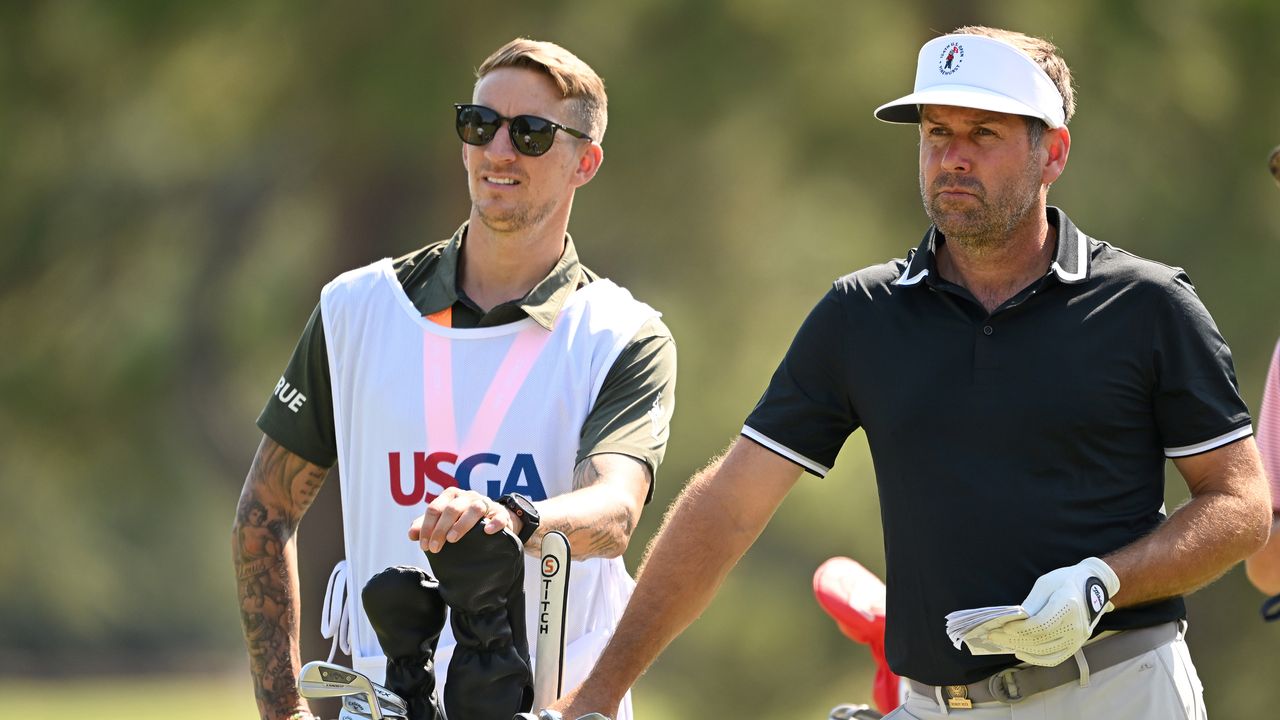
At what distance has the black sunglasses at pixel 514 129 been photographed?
4.20 m

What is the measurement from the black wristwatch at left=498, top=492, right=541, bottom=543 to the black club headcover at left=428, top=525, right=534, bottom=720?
0.39ft

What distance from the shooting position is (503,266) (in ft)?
13.9

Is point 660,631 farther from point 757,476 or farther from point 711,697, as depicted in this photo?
point 711,697

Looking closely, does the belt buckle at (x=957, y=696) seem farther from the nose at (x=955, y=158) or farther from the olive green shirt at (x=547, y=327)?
the nose at (x=955, y=158)

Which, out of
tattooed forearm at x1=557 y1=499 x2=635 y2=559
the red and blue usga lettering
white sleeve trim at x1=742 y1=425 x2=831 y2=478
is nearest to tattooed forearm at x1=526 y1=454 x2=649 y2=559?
tattooed forearm at x1=557 y1=499 x2=635 y2=559

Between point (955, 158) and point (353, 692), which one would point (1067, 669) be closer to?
point (955, 158)

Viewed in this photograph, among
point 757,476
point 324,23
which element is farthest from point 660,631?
point 324,23

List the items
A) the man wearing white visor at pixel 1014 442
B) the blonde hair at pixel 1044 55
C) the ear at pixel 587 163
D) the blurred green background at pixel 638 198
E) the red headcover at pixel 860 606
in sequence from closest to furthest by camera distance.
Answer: the man wearing white visor at pixel 1014 442 < the blonde hair at pixel 1044 55 < the ear at pixel 587 163 < the red headcover at pixel 860 606 < the blurred green background at pixel 638 198

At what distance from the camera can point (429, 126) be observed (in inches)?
345

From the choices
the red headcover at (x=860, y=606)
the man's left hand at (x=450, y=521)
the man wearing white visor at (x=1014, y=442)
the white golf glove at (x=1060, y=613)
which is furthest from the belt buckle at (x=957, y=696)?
the red headcover at (x=860, y=606)

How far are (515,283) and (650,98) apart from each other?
15.9ft

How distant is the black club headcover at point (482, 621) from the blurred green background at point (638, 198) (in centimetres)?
539

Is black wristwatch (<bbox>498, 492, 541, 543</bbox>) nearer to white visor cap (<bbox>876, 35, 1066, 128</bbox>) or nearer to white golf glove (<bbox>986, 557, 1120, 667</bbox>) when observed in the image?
white golf glove (<bbox>986, 557, 1120, 667</bbox>)

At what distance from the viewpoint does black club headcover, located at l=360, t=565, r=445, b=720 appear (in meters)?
3.08
